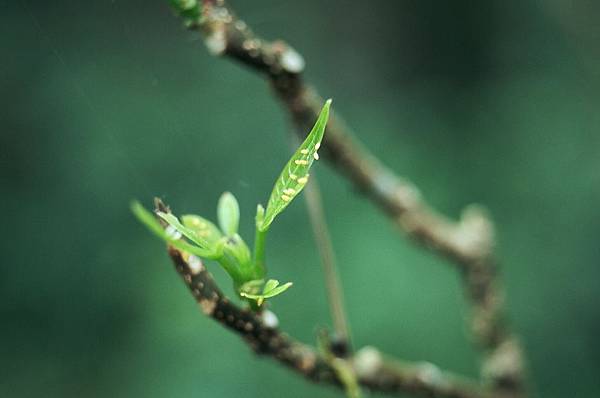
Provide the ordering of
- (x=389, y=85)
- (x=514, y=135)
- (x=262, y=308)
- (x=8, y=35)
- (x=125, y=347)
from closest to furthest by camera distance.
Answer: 1. (x=262, y=308)
2. (x=125, y=347)
3. (x=8, y=35)
4. (x=514, y=135)
5. (x=389, y=85)

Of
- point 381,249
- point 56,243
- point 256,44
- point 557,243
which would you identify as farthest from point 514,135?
point 256,44

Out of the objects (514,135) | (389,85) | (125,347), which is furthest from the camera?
(389,85)

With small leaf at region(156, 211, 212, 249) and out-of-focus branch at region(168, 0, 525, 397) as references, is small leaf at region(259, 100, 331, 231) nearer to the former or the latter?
small leaf at region(156, 211, 212, 249)

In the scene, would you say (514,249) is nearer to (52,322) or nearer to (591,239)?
(591,239)

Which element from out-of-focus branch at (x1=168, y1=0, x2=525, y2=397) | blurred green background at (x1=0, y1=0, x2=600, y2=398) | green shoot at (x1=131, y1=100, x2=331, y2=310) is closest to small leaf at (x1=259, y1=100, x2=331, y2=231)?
green shoot at (x1=131, y1=100, x2=331, y2=310)

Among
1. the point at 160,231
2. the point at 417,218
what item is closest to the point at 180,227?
the point at 160,231
